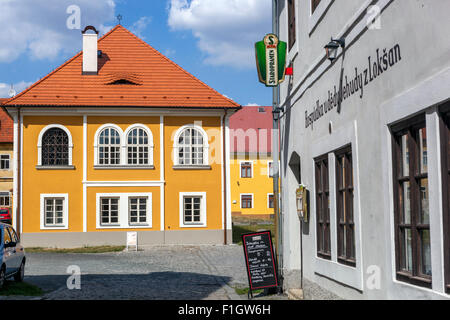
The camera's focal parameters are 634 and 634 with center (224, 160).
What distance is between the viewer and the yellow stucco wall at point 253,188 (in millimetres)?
61094

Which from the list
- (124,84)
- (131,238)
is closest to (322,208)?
(131,238)

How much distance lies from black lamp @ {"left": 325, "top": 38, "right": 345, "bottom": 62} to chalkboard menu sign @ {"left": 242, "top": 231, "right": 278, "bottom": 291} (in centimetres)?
482

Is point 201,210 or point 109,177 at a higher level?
point 109,177

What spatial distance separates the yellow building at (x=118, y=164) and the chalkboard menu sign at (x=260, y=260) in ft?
59.5

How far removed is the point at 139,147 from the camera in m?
31.0

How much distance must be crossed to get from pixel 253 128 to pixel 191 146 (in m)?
34.2

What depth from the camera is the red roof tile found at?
62.6 m

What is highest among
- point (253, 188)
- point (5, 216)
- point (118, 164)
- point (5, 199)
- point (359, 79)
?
point (118, 164)

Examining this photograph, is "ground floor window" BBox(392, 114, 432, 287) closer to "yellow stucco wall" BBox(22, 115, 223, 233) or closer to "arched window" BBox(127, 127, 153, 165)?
"yellow stucco wall" BBox(22, 115, 223, 233)

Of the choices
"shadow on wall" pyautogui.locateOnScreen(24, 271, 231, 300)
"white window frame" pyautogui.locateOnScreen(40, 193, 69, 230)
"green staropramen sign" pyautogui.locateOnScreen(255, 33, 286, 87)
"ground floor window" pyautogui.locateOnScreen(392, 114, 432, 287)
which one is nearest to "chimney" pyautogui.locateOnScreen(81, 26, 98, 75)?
"white window frame" pyautogui.locateOnScreen(40, 193, 69, 230)

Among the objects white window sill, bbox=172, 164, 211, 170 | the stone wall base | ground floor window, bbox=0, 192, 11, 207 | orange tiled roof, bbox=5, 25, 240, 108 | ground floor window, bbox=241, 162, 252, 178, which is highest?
orange tiled roof, bbox=5, 25, 240, 108

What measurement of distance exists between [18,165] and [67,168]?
7.57ft

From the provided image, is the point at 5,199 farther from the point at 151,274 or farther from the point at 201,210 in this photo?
the point at 151,274

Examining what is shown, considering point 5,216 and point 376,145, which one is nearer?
point 376,145
